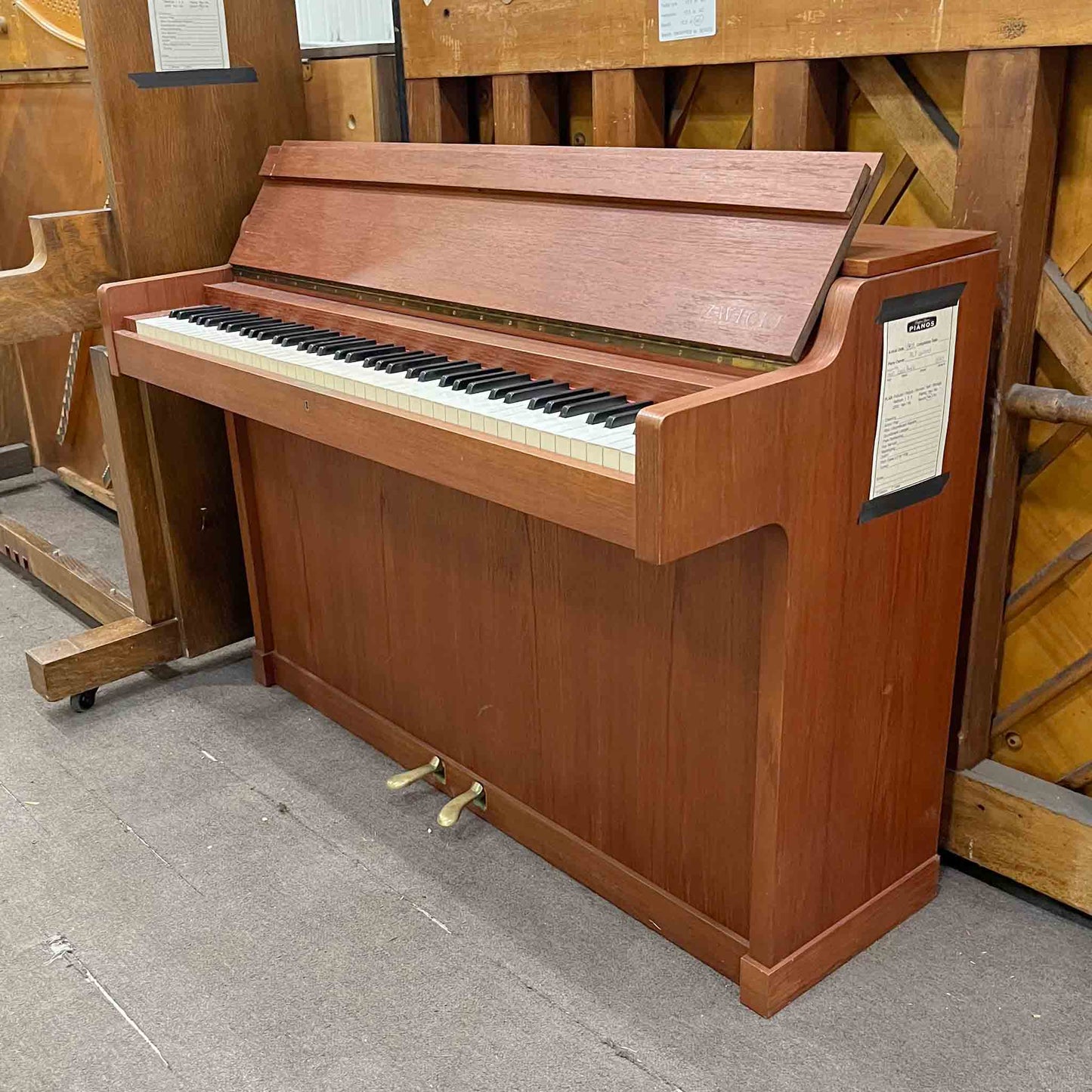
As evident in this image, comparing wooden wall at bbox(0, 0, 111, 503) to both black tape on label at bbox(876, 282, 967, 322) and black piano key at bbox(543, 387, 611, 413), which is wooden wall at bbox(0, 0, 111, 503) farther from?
black tape on label at bbox(876, 282, 967, 322)

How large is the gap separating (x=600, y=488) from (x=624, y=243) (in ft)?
1.62

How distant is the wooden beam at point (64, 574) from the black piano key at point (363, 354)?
1190mm

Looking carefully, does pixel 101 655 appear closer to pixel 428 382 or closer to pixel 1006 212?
pixel 428 382

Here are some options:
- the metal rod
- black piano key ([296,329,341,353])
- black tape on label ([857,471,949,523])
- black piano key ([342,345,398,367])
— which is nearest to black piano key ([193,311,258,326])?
black piano key ([296,329,341,353])

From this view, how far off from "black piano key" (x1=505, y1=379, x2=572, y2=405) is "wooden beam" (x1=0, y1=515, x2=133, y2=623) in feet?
4.96

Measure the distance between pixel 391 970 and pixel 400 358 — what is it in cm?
92

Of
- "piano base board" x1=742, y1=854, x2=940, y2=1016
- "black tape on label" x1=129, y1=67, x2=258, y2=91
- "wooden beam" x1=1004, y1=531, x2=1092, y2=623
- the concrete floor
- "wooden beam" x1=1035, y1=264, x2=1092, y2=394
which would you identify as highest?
"black tape on label" x1=129, y1=67, x2=258, y2=91

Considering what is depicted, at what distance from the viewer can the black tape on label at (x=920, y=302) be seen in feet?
4.75

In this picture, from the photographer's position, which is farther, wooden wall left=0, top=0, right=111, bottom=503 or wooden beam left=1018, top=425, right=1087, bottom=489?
wooden wall left=0, top=0, right=111, bottom=503

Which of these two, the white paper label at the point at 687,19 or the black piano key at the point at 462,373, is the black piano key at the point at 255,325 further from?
the white paper label at the point at 687,19

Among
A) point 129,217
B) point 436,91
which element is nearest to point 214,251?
point 129,217

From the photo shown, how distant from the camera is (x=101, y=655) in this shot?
8.54 feet

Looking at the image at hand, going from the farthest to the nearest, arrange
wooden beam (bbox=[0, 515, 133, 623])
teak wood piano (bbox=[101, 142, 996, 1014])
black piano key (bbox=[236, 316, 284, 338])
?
wooden beam (bbox=[0, 515, 133, 623])
black piano key (bbox=[236, 316, 284, 338])
teak wood piano (bbox=[101, 142, 996, 1014])

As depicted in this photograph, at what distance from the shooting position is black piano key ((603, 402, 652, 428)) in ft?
4.80
